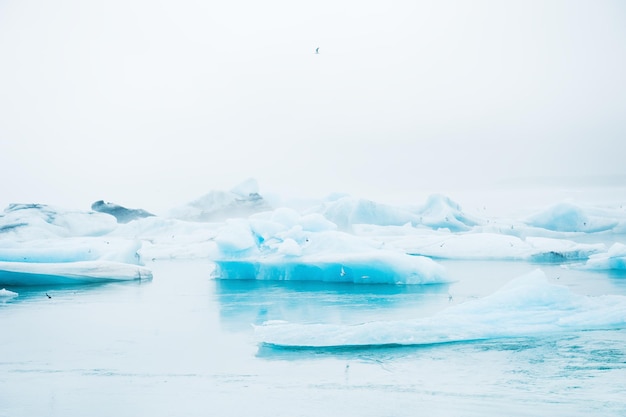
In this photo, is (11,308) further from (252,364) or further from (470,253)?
(470,253)

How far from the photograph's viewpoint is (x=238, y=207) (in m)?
29.1

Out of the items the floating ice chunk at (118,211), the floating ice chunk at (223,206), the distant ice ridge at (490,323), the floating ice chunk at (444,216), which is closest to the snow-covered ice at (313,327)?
the distant ice ridge at (490,323)

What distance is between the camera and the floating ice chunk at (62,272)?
41.6 feet

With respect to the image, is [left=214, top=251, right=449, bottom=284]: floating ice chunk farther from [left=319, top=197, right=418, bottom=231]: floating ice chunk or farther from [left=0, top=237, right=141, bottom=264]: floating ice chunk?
[left=319, top=197, right=418, bottom=231]: floating ice chunk

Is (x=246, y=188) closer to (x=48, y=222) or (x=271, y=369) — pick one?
(x=48, y=222)

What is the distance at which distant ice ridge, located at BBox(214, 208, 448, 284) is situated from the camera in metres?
11.9

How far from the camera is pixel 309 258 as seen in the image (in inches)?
485

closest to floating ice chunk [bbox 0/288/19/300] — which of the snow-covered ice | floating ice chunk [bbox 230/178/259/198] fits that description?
the snow-covered ice

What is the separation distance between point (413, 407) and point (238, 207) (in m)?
24.7

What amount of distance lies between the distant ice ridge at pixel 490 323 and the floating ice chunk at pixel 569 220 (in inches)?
522

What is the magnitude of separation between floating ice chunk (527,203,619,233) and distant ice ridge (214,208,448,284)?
941 centimetres

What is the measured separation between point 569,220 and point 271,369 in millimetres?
16979

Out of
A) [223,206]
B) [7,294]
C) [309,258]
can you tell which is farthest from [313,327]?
[223,206]

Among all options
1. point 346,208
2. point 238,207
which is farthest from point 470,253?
point 238,207
